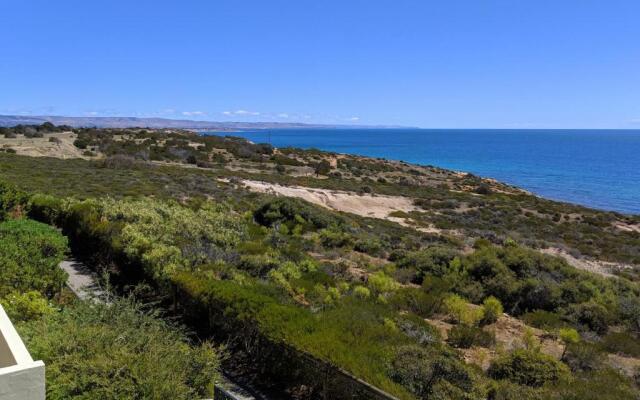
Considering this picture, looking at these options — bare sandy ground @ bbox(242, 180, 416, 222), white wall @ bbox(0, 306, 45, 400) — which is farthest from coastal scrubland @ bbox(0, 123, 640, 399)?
bare sandy ground @ bbox(242, 180, 416, 222)

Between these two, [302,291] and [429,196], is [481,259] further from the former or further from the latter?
[429,196]

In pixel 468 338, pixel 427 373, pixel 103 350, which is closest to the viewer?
pixel 103 350

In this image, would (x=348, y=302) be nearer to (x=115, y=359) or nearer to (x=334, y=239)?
(x=115, y=359)

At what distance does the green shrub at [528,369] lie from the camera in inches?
308

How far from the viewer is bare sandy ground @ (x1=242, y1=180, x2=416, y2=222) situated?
36.8 meters

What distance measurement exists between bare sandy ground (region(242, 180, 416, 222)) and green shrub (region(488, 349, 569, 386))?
27.5 meters

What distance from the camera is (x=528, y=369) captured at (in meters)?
7.94

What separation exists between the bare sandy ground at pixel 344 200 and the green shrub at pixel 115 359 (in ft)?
95.5

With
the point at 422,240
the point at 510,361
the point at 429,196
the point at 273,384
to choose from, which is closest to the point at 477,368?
the point at 510,361

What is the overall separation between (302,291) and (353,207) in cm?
2694

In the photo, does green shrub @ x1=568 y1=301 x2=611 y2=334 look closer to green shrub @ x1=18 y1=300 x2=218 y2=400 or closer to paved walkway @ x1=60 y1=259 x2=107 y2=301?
green shrub @ x1=18 y1=300 x2=218 y2=400

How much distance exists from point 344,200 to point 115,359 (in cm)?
3372

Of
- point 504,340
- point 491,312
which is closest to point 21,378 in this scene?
point 504,340

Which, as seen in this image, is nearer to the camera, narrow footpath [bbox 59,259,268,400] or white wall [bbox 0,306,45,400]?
white wall [bbox 0,306,45,400]
